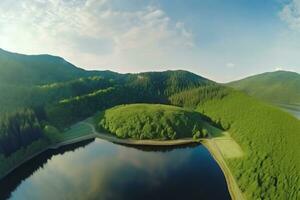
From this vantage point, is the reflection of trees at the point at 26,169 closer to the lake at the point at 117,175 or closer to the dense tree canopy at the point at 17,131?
the lake at the point at 117,175

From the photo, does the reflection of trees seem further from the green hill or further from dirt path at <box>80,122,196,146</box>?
the green hill

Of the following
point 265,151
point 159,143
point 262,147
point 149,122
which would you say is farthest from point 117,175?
point 262,147

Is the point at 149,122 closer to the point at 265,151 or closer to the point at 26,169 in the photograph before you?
the point at 265,151

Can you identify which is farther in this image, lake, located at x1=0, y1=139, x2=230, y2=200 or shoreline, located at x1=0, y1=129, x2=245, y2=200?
shoreline, located at x1=0, y1=129, x2=245, y2=200

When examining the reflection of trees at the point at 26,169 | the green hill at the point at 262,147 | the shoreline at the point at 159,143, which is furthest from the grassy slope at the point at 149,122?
the reflection of trees at the point at 26,169

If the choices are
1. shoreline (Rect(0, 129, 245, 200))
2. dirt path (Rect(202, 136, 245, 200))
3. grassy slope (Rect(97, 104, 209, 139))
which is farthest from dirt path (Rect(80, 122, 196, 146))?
dirt path (Rect(202, 136, 245, 200))

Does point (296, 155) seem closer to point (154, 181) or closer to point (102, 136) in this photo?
point (154, 181)

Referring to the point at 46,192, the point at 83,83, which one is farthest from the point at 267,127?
the point at 83,83
